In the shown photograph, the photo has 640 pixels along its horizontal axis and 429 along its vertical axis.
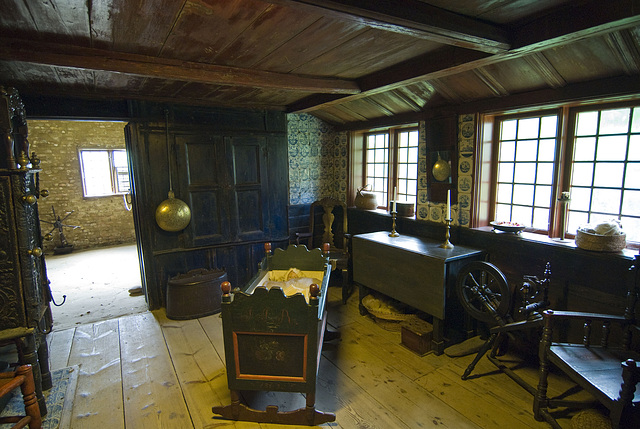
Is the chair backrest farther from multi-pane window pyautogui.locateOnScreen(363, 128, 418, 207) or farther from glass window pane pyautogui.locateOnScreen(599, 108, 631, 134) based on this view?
glass window pane pyautogui.locateOnScreen(599, 108, 631, 134)

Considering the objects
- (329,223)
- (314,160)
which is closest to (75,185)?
(314,160)

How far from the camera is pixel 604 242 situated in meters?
2.51

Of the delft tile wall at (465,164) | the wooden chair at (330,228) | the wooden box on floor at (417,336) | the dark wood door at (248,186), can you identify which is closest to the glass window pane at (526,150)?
the delft tile wall at (465,164)

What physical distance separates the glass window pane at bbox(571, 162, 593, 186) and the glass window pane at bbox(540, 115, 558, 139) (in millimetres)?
319

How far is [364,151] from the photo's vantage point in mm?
5098

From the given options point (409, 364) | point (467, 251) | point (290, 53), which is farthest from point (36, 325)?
point (467, 251)

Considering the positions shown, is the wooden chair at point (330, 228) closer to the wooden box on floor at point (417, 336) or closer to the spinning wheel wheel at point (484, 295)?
the wooden box on floor at point (417, 336)

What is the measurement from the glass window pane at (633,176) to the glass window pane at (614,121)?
258mm

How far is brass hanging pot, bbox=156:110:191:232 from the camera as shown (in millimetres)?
4125

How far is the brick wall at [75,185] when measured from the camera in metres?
7.14

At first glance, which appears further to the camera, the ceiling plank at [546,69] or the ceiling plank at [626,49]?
the ceiling plank at [546,69]

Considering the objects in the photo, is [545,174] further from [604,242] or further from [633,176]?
[604,242]

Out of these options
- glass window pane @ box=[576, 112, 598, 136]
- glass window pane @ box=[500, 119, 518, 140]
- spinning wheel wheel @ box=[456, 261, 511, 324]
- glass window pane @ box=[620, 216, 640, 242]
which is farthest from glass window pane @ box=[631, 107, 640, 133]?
spinning wheel wheel @ box=[456, 261, 511, 324]

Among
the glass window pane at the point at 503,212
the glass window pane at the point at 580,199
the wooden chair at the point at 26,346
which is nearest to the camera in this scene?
the wooden chair at the point at 26,346
